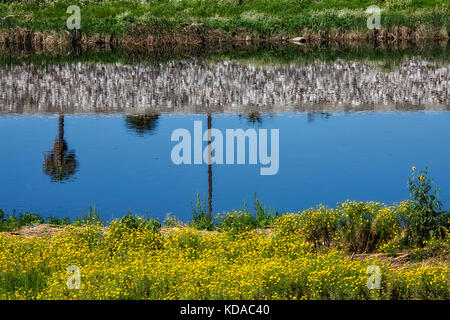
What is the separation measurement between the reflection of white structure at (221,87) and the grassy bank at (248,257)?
14.7 metres

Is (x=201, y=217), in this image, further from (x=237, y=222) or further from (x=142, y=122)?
(x=142, y=122)

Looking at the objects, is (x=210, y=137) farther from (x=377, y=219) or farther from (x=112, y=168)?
(x=377, y=219)

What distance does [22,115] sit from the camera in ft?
93.5

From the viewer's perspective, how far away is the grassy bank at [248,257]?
1051 cm

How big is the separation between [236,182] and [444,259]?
24.3 feet

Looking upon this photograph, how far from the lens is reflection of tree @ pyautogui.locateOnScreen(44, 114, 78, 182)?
814 inches

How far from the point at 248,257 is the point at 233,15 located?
48539 millimetres

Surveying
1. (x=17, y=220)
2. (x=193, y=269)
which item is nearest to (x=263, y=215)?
(x=17, y=220)

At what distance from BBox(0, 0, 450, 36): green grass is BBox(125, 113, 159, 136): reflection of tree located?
24178 mm

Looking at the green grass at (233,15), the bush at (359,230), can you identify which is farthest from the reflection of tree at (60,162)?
the green grass at (233,15)

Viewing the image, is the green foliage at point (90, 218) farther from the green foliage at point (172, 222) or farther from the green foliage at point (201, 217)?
the green foliage at point (201, 217)

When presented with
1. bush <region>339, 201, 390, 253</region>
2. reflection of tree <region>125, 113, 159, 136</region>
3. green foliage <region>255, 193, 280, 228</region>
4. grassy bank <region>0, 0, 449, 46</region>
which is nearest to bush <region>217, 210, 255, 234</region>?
green foliage <region>255, 193, 280, 228</region>

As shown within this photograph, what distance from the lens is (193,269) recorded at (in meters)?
11.0
